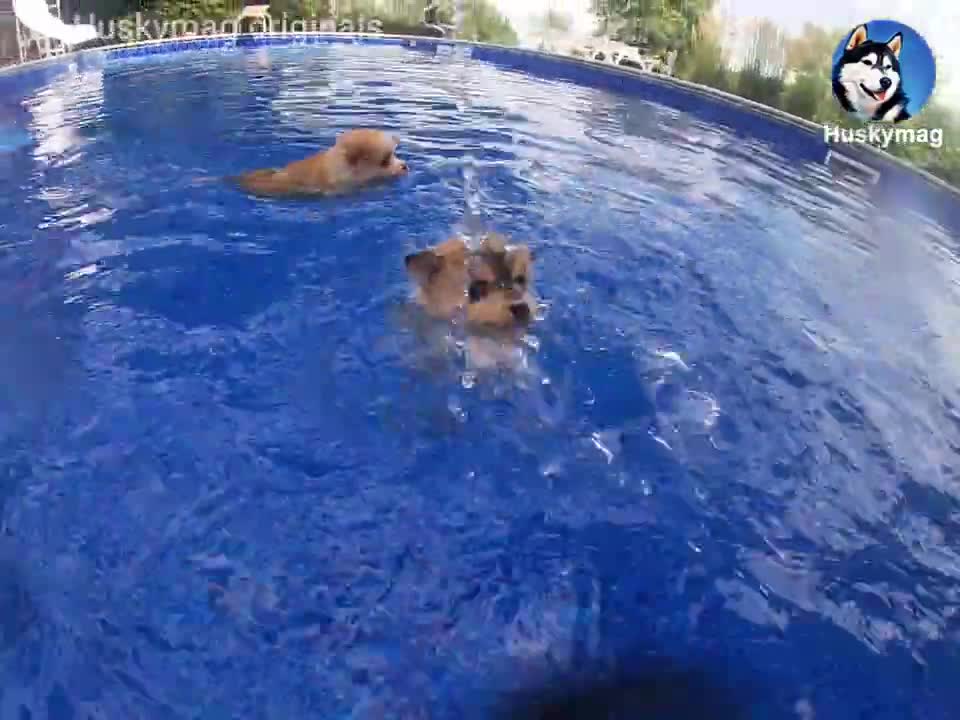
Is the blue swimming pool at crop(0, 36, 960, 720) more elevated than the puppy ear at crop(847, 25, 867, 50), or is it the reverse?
the puppy ear at crop(847, 25, 867, 50)

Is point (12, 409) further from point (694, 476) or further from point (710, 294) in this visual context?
point (710, 294)

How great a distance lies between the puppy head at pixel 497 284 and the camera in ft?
16.7

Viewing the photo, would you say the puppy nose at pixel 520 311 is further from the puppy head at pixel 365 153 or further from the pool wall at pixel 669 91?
the pool wall at pixel 669 91

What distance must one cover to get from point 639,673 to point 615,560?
2.06 ft

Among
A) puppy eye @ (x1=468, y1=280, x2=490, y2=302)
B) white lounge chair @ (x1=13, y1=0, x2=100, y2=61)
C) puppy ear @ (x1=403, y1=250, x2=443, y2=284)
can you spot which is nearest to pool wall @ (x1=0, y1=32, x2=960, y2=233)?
white lounge chair @ (x1=13, y1=0, x2=100, y2=61)

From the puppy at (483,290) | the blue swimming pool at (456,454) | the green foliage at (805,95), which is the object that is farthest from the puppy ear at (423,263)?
the green foliage at (805,95)

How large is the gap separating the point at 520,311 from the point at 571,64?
1080cm

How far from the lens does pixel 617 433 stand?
459 cm

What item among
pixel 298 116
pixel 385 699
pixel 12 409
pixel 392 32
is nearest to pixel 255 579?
pixel 385 699

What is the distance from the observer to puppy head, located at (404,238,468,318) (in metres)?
5.21

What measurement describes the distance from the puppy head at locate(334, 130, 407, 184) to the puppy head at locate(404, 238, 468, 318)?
257 cm

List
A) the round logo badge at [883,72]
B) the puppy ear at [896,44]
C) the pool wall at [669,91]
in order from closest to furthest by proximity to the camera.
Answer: the pool wall at [669,91] < the round logo badge at [883,72] < the puppy ear at [896,44]

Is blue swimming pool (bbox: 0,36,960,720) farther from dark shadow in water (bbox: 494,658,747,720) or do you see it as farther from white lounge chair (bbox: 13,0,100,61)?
white lounge chair (bbox: 13,0,100,61)

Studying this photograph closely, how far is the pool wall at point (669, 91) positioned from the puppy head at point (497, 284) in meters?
5.30
